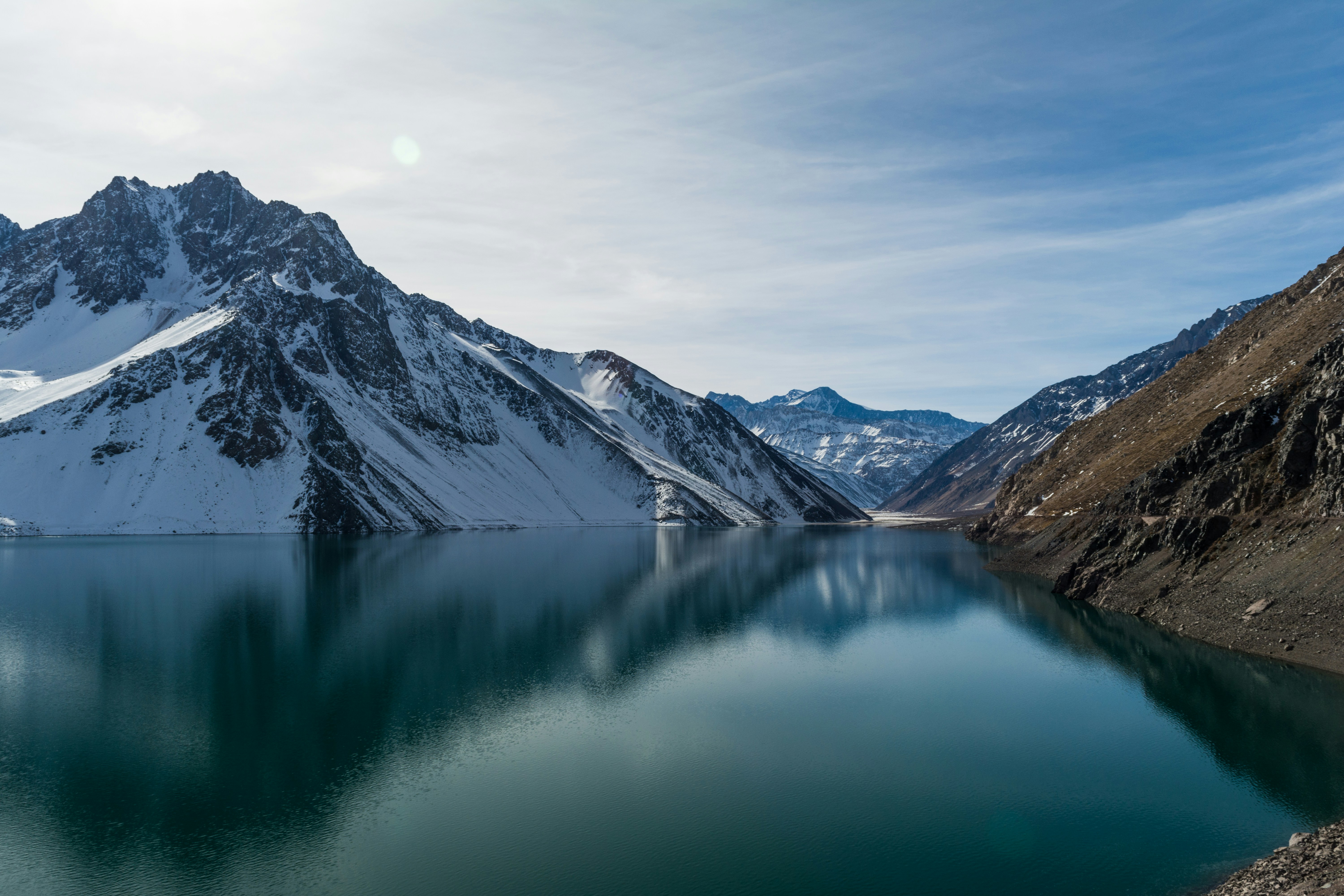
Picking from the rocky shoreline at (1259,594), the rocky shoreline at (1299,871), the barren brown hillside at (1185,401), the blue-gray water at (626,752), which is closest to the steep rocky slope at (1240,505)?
the rocky shoreline at (1259,594)

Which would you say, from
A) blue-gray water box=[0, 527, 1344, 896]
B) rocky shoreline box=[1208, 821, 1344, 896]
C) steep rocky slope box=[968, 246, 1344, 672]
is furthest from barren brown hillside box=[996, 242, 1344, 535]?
rocky shoreline box=[1208, 821, 1344, 896]

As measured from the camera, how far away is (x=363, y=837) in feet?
96.0

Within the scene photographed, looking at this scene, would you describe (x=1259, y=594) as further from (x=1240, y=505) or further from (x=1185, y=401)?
(x=1185, y=401)

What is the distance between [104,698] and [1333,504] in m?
87.2

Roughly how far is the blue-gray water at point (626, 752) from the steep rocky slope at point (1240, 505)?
4290 mm

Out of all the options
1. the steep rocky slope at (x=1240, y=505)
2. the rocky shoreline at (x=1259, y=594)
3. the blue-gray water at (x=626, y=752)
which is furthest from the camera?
the steep rocky slope at (x=1240, y=505)

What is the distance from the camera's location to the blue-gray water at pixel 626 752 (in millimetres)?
27422

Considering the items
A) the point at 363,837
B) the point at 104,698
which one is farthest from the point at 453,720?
the point at 104,698

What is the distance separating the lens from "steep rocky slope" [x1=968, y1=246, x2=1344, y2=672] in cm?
5725

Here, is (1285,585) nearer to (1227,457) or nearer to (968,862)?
(1227,457)

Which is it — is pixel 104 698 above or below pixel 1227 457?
below

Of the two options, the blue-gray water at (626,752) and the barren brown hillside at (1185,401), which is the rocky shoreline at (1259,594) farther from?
the barren brown hillside at (1185,401)

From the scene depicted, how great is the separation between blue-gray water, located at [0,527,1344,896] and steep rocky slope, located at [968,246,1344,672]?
4290 millimetres

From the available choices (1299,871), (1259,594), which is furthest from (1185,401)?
(1299,871)
